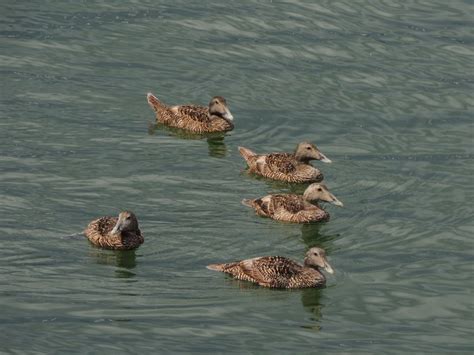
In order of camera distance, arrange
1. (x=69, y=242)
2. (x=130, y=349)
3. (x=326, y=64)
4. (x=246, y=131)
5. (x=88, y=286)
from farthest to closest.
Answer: (x=326, y=64) → (x=246, y=131) → (x=69, y=242) → (x=88, y=286) → (x=130, y=349)

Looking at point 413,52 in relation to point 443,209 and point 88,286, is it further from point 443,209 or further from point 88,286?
point 88,286

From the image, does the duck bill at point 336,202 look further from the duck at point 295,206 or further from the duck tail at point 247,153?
the duck tail at point 247,153

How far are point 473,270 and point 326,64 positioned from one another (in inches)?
404

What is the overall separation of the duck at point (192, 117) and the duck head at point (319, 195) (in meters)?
4.17

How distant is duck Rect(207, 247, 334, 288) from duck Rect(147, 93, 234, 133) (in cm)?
745

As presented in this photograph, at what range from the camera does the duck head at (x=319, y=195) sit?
1064 inches

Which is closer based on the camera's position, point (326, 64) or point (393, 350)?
point (393, 350)

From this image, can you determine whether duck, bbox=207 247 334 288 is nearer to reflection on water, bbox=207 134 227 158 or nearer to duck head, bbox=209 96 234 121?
reflection on water, bbox=207 134 227 158

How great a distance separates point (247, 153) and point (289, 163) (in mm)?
852

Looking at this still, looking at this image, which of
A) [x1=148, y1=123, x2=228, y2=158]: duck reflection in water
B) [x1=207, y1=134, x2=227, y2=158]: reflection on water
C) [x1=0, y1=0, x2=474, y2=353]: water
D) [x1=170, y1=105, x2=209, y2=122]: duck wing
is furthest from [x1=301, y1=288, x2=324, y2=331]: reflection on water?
[x1=170, y1=105, x2=209, y2=122]: duck wing

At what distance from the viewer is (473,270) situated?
82.1 ft

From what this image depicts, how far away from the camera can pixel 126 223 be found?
81.3 feet

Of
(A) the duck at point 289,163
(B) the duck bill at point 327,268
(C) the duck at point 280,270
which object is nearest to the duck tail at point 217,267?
(C) the duck at point 280,270

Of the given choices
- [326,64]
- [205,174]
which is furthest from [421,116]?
[205,174]
